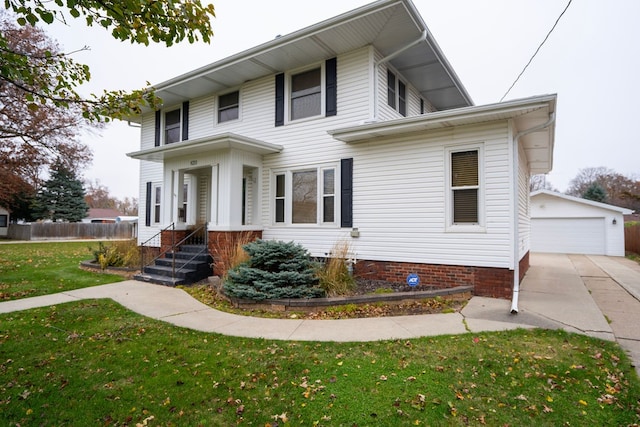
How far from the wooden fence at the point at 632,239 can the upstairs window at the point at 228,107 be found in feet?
66.0

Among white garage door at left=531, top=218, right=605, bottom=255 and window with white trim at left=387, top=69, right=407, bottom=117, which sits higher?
window with white trim at left=387, top=69, right=407, bottom=117

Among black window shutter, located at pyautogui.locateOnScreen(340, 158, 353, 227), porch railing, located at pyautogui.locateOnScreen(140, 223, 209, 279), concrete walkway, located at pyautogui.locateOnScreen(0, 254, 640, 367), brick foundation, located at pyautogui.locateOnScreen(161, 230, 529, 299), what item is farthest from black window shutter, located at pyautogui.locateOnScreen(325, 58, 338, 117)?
concrete walkway, located at pyautogui.locateOnScreen(0, 254, 640, 367)

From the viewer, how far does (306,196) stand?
9.20m

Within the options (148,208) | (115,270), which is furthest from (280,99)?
(115,270)

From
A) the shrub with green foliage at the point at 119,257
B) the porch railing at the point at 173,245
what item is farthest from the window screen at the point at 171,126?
the shrub with green foliage at the point at 119,257

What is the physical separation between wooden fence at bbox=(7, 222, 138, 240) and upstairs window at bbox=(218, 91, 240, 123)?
20984 mm

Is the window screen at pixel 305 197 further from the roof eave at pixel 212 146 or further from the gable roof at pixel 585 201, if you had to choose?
the gable roof at pixel 585 201

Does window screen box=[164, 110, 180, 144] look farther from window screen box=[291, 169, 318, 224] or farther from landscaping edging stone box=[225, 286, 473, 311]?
landscaping edging stone box=[225, 286, 473, 311]

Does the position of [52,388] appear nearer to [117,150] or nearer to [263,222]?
[263,222]

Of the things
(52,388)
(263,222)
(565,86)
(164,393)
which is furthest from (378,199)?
(565,86)

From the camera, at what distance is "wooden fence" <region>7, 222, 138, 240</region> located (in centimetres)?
2875

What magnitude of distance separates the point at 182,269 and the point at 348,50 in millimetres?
6923

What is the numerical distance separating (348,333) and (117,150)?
1881 inches

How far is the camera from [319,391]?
3209 mm
